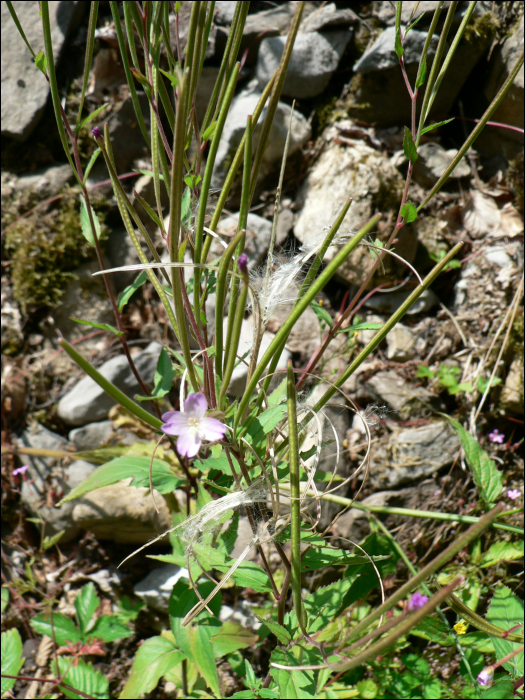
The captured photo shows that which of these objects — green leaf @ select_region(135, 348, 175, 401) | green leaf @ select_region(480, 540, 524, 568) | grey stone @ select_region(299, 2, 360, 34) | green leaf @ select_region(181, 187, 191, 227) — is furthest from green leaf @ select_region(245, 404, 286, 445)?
grey stone @ select_region(299, 2, 360, 34)

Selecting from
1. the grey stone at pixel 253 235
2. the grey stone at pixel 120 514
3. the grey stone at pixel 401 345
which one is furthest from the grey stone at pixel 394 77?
the grey stone at pixel 120 514

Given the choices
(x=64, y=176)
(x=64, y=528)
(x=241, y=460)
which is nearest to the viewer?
(x=241, y=460)

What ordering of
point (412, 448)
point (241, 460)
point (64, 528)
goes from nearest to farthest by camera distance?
point (241, 460)
point (412, 448)
point (64, 528)

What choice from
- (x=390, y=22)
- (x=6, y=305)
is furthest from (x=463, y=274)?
(x=6, y=305)

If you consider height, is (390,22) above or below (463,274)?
above

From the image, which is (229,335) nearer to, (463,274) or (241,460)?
(241,460)

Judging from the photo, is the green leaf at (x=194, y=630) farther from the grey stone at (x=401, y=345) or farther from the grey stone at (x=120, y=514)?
→ the grey stone at (x=401, y=345)
